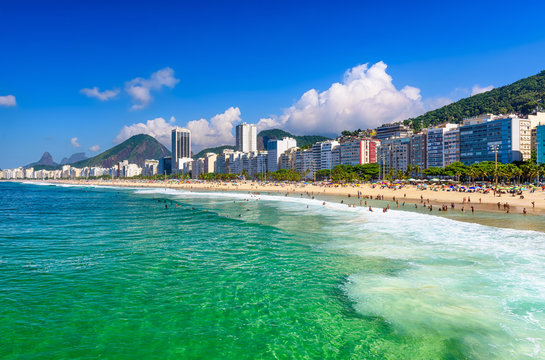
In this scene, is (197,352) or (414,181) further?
(414,181)

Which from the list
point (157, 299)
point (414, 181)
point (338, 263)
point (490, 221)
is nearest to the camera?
point (157, 299)

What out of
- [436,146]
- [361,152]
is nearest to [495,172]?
[436,146]

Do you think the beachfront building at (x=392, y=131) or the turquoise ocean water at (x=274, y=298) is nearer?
the turquoise ocean water at (x=274, y=298)

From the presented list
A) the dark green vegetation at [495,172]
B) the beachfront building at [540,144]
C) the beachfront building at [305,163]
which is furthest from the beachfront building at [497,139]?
the beachfront building at [305,163]

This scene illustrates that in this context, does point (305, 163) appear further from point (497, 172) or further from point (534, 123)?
point (497, 172)

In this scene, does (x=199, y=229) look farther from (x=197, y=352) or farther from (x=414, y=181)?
(x=414, y=181)

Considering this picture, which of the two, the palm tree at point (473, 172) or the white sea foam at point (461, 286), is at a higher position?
the palm tree at point (473, 172)

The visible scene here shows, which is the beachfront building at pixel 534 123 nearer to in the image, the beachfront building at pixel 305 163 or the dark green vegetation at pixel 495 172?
the dark green vegetation at pixel 495 172

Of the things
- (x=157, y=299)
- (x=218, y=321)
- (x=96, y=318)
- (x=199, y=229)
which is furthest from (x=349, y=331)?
(x=199, y=229)
